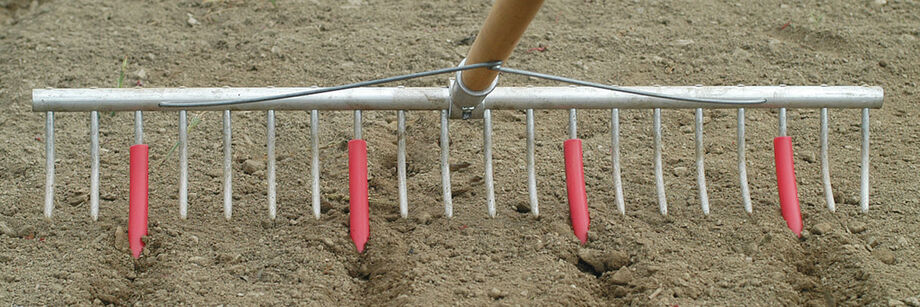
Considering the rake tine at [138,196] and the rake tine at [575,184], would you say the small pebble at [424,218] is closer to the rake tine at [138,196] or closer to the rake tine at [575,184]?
the rake tine at [575,184]

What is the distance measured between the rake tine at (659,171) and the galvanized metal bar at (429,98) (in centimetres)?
8

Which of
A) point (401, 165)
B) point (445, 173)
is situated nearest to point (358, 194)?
point (401, 165)

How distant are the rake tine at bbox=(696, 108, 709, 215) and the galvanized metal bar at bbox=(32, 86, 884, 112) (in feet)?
0.23

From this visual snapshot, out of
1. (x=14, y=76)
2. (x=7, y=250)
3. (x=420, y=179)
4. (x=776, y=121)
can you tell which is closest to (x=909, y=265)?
(x=776, y=121)

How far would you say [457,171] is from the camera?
9.28ft

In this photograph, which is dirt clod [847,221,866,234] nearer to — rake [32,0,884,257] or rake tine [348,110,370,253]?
rake [32,0,884,257]

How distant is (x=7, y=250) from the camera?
2.40 m

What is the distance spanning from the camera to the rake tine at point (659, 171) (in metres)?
2.60

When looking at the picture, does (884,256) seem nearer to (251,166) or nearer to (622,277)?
(622,277)

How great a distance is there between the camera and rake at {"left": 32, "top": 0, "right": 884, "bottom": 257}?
2422mm

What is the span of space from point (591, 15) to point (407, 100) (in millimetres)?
1586

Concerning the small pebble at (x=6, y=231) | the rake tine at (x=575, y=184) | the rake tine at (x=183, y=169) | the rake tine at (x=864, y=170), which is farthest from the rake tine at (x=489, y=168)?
the small pebble at (x=6, y=231)

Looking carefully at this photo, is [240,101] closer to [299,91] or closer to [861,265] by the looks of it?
[299,91]

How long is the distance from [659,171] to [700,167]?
13 centimetres
